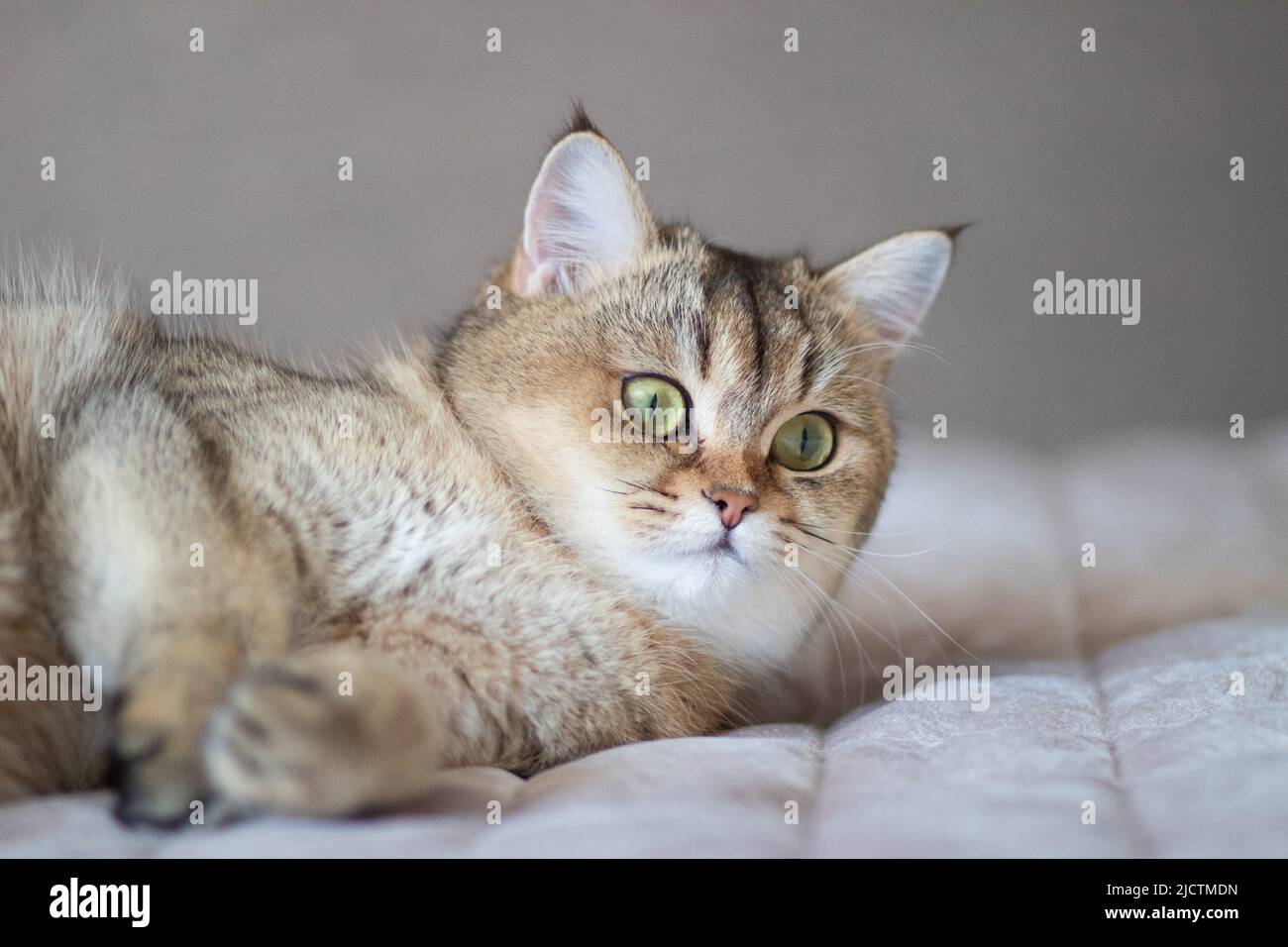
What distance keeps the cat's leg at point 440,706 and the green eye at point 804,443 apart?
1.00ft

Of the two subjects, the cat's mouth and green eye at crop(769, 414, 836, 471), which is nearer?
the cat's mouth

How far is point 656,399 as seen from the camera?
1.44 meters

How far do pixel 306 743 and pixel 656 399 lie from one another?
715mm

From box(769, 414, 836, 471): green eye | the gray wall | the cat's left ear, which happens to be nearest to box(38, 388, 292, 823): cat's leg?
box(769, 414, 836, 471): green eye

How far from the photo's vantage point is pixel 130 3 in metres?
2.87

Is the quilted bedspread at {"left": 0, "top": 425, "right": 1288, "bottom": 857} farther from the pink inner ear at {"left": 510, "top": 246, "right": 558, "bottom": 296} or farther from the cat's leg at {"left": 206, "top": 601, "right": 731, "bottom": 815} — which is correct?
the pink inner ear at {"left": 510, "top": 246, "right": 558, "bottom": 296}

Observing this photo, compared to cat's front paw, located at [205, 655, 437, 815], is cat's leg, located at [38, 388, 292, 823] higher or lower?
higher

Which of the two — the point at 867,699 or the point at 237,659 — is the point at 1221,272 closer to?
the point at 867,699

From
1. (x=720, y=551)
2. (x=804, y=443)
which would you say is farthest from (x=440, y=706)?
(x=804, y=443)

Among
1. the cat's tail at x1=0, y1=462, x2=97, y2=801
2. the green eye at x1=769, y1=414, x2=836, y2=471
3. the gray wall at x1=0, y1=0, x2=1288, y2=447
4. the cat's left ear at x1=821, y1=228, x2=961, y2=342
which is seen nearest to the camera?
the cat's tail at x1=0, y1=462, x2=97, y2=801

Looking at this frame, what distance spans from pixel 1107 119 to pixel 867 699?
8.44 ft

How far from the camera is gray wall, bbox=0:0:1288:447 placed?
9.74 ft

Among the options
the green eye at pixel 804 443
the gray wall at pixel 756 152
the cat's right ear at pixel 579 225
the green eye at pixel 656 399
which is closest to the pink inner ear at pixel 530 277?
the cat's right ear at pixel 579 225
